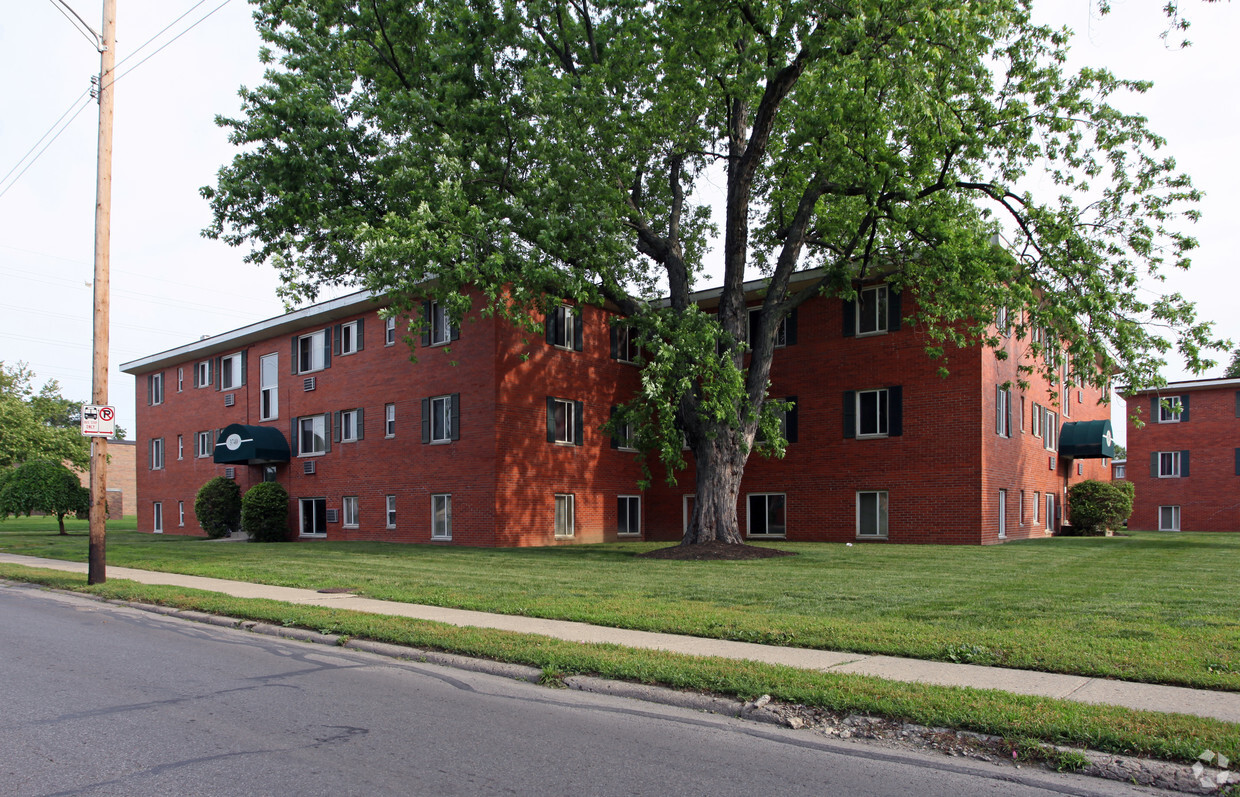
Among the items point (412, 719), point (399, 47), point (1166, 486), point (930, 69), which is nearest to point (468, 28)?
point (399, 47)

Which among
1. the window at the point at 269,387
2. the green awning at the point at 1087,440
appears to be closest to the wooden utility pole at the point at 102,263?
the window at the point at 269,387

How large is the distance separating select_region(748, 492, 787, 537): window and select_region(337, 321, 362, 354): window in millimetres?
13530

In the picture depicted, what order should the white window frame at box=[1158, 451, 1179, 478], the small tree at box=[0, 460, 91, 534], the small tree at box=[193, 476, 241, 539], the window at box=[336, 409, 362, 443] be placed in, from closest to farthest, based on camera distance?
the window at box=[336, 409, 362, 443], the small tree at box=[193, 476, 241, 539], the small tree at box=[0, 460, 91, 534], the white window frame at box=[1158, 451, 1179, 478]

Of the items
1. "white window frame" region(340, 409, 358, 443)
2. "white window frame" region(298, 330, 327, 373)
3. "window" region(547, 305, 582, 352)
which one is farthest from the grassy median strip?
"white window frame" region(298, 330, 327, 373)

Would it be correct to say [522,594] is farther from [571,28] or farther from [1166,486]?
[1166,486]

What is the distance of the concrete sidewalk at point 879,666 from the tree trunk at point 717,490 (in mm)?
9283

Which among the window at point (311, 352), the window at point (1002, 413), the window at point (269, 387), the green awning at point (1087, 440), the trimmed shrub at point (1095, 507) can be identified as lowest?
the trimmed shrub at point (1095, 507)

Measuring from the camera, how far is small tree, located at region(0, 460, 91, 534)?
35.8 meters

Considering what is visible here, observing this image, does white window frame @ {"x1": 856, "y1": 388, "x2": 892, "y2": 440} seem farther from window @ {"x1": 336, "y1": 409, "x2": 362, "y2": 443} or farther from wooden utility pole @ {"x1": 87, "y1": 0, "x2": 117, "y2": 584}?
wooden utility pole @ {"x1": 87, "y1": 0, "x2": 117, "y2": 584}

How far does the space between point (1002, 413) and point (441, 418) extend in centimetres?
1618

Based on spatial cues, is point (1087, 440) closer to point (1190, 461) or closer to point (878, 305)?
point (878, 305)

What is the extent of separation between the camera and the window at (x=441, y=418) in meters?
25.7

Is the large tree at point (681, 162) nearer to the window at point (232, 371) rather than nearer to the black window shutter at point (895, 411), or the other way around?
the black window shutter at point (895, 411)

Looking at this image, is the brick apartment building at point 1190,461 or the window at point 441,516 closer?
the window at point 441,516
